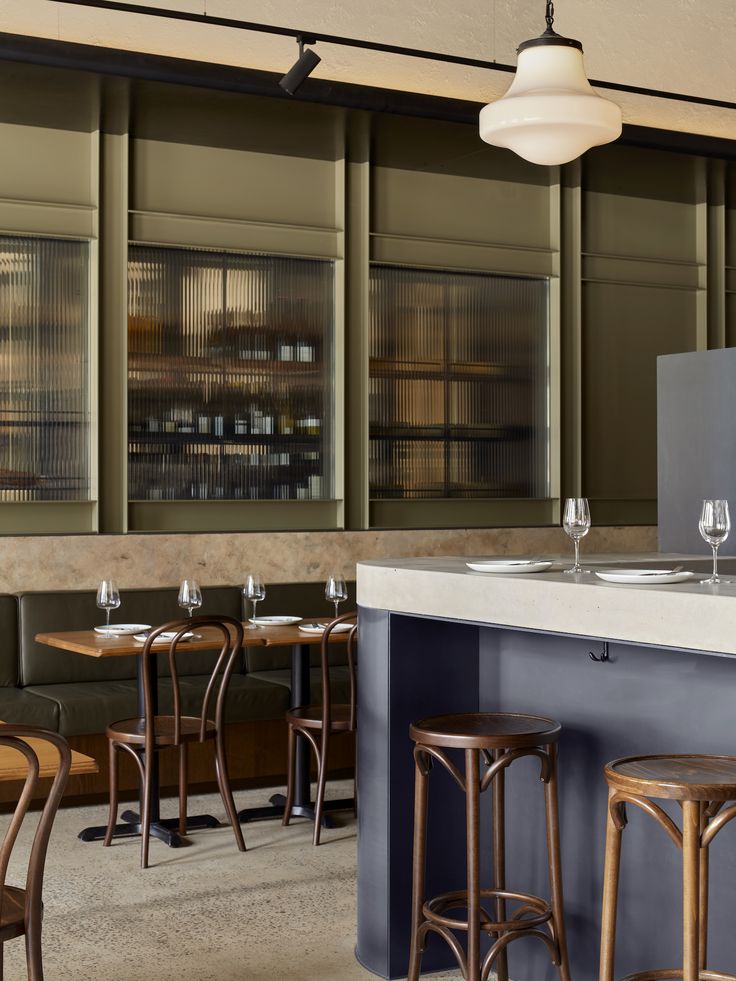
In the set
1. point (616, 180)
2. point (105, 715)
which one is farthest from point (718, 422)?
point (105, 715)

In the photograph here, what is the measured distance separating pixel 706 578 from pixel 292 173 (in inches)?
169

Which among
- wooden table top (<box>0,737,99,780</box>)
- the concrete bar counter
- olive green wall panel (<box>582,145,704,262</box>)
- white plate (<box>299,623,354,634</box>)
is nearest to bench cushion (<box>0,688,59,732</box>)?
white plate (<box>299,623,354,634</box>)

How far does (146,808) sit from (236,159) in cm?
362

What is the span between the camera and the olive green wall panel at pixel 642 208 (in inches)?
284

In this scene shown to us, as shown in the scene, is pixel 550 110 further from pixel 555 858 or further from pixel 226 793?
pixel 226 793

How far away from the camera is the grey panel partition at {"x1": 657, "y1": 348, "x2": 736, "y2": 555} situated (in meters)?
5.88

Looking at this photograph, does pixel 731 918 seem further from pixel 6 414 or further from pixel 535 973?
pixel 6 414

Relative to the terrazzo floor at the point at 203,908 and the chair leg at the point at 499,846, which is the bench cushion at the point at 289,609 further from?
the chair leg at the point at 499,846

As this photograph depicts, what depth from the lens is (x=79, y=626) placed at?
602cm

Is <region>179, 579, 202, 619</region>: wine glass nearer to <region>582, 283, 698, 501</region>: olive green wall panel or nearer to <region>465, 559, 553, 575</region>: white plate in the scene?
<region>465, 559, 553, 575</region>: white plate

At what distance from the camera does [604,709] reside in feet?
10.6

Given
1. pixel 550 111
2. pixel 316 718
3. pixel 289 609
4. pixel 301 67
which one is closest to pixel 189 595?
pixel 316 718

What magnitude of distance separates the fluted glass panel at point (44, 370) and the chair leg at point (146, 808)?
6.39 ft

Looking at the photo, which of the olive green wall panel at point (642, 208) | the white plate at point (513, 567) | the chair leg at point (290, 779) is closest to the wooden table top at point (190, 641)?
the chair leg at point (290, 779)
